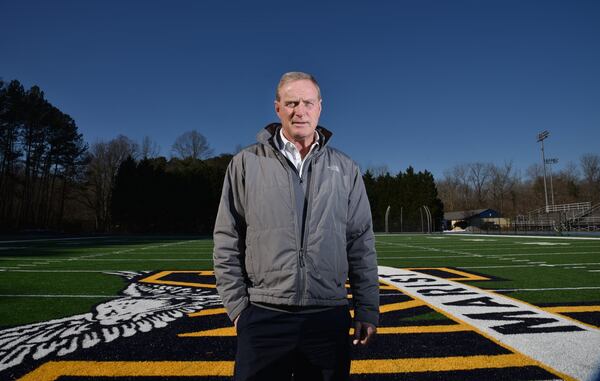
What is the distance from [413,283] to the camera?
6.77 m

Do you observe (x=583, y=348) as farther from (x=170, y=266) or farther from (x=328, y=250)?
(x=170, y=266)

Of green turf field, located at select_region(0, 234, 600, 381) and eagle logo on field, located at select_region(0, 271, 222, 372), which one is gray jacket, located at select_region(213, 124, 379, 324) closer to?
green turf field, located at select_region(0, 234, 600, 381)

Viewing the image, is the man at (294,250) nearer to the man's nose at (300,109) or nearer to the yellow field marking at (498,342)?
the man's nose at (300,109)

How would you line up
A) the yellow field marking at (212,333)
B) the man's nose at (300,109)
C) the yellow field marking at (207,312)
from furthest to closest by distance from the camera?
the yellow field marking at (207,312) < the yellow field marking at (212,333) < the man's nose at (300,109)

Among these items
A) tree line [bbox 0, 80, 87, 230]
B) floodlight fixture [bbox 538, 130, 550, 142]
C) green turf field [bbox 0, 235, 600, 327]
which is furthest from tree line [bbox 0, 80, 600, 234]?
green turf field [bbox 0, 235, 600, 327]

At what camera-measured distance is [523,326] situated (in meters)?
3.96

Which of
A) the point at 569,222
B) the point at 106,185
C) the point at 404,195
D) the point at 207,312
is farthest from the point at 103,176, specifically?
the point at 569,222

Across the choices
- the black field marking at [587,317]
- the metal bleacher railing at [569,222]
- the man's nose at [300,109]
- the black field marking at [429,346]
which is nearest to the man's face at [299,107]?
the man's nose at [300,109]

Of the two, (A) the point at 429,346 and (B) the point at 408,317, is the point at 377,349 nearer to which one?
(A) the point at 429,346

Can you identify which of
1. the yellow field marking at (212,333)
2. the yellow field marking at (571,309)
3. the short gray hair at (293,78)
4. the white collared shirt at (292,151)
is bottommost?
the yellow field marking at (212,333)

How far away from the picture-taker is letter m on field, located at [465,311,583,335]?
3.80m

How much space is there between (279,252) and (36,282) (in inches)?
297

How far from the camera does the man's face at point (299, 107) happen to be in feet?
5.93

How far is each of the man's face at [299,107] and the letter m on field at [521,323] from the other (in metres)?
3.39
